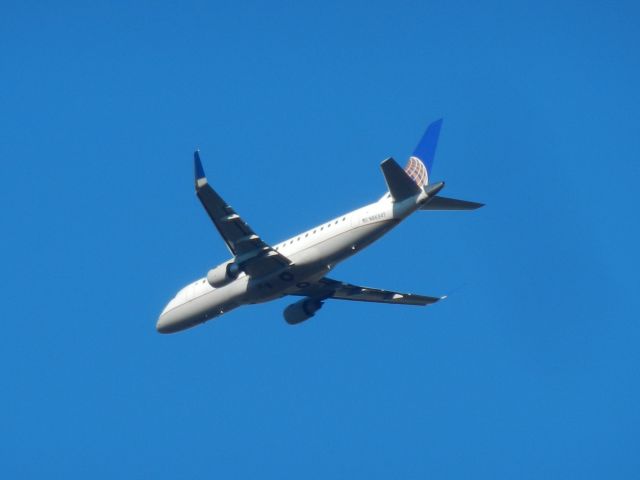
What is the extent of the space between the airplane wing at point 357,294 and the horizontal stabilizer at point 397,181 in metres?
10.0

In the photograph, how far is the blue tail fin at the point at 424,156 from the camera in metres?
55.7

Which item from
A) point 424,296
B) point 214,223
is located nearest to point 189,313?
point 214,223

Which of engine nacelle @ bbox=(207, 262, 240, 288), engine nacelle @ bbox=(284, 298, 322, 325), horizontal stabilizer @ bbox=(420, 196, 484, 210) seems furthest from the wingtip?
engine nacelle @ bbox=(284, 298, 322, 325)

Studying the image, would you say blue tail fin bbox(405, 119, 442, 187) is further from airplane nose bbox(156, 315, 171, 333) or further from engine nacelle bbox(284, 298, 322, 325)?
airplane nose bbox(156, 315, 171, 333)

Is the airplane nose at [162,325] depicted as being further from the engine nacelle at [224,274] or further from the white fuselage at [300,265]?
the engine nacelle at [224,274]

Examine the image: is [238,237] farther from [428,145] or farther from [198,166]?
[428,145]

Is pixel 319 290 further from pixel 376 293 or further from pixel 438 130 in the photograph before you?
pixel 438 130

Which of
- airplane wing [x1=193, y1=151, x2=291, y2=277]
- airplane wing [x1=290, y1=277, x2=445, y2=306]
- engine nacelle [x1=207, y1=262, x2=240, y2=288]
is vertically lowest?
engine nacelle [x1=207, y1=262, x2=240, y2=288]

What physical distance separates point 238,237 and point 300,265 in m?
3.49

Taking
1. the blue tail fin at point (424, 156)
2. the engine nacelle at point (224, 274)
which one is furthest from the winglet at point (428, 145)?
the engine nacelle at point (224, 274)

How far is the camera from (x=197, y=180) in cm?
4809

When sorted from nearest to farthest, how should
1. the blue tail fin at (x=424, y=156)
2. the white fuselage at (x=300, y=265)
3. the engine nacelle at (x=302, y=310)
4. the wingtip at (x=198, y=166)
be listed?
1. the wingtip at (x=198, y=166)
2. the white fuselage at (x=300, y=265)
3. the blue tail fin at (x=424, y=156)
4. the engine nacelle at (x=302, y=310)

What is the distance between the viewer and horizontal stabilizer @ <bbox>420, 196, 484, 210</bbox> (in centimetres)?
4991

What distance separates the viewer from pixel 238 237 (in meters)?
50.8
